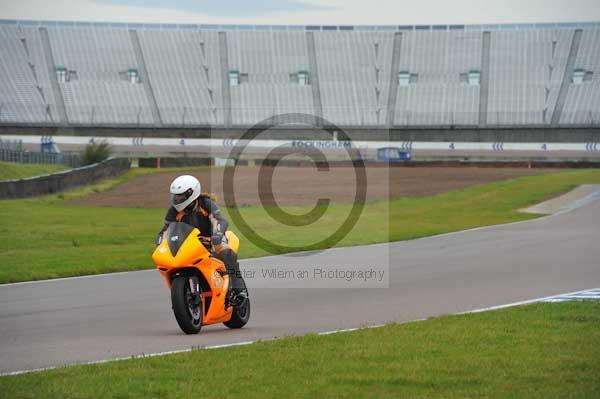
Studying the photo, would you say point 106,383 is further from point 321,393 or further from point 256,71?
point 256,71

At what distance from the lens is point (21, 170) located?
4241 centimetres

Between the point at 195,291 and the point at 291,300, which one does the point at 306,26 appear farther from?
the point at 195,291

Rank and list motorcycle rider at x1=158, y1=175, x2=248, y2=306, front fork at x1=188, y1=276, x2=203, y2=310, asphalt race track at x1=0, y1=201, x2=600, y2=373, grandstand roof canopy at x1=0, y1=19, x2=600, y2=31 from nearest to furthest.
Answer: asphalt race track at x1=0, y1=201, x2=600, y2=373
front fork at x1=188, y1=276, x2=203, y2=310
motorcycle rider at x1=158, y1=175, x2=248, y2=306
grandstand roof canopy at x1=0, y1=19, x2=600, y2=31

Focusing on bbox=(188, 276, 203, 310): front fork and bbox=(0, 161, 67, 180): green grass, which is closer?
bbox=(188, 276, 203, 310): front fork

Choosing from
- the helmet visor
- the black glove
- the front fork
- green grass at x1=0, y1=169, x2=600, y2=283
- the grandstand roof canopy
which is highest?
the grandstand roof canopy

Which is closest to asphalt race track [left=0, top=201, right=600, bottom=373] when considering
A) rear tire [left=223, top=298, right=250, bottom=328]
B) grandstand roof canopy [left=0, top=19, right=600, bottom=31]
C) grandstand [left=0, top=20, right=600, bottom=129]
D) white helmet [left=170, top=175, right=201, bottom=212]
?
rear tire [left=223, top=298, right=250, bottom=328]

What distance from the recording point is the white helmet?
9625mm

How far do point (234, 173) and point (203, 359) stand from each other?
142 feet

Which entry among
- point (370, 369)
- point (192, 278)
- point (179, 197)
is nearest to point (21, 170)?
point (179, 197)

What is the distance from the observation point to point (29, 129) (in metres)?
67.8

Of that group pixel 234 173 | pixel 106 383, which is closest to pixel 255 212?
pixel 234 173

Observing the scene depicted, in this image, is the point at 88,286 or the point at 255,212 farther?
the point at 255,212

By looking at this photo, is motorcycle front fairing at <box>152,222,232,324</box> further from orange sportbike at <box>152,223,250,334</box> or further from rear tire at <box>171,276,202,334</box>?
rear tire at <box>171,276,202,334</box>

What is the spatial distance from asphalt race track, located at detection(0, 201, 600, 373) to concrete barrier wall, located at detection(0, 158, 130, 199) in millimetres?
17219
